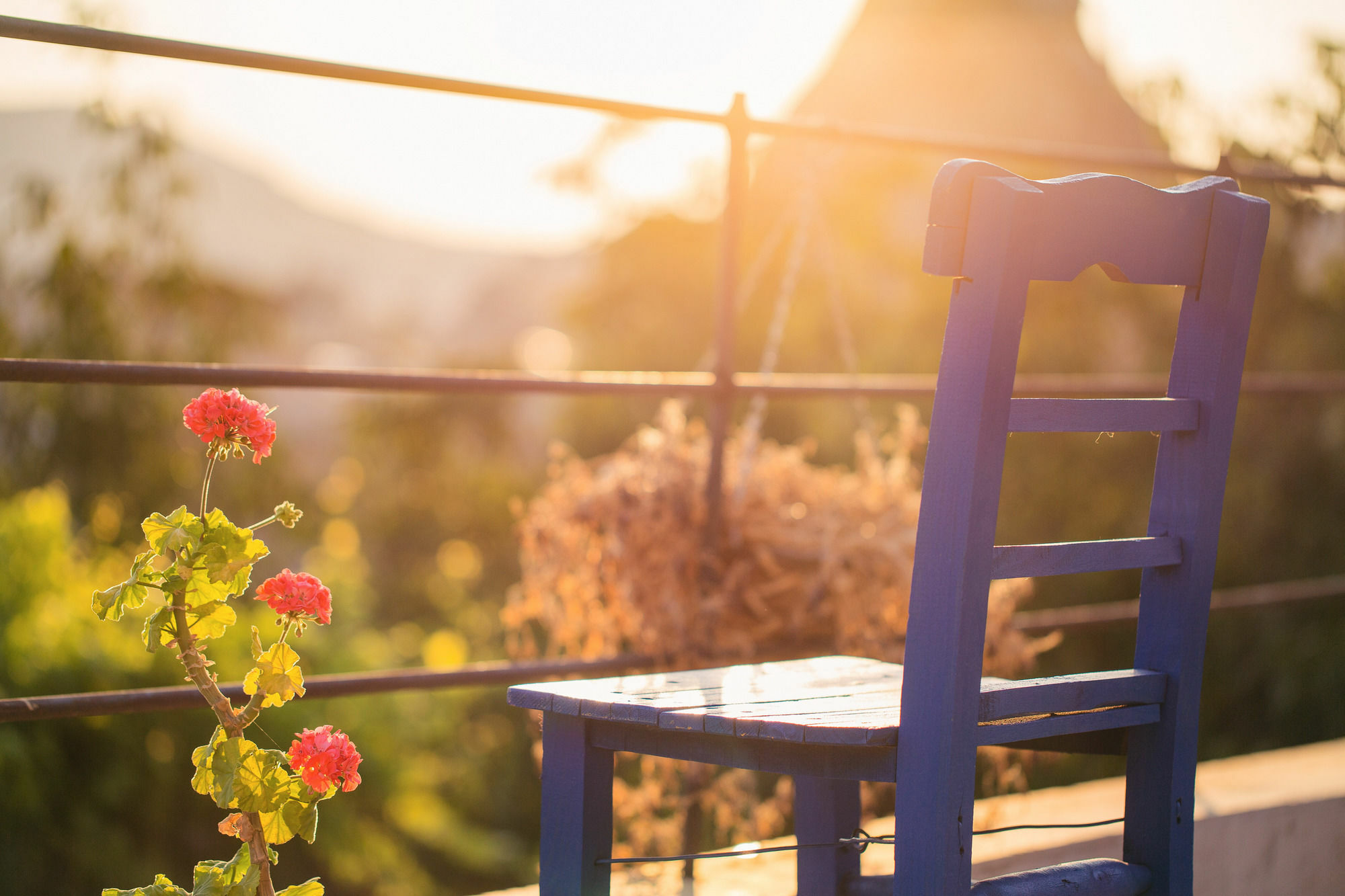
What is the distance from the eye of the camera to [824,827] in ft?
3.74

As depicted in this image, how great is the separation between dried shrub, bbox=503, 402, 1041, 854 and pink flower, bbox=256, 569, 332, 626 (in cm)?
65

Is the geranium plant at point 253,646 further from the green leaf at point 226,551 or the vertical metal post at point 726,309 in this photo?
the vertical metal post at point 726,309

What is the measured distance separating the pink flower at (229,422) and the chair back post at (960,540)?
0.50 metres

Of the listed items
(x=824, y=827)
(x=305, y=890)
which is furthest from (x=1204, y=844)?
(x=305, y=890)

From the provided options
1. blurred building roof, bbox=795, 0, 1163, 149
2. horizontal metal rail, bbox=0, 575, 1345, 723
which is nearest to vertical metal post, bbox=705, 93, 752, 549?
horizontal metal rail, bbox=0, 575, 1345, 723

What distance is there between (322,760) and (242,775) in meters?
0.06

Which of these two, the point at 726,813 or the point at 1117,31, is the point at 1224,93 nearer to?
the point at 1117,31

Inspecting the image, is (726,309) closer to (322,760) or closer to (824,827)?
(824,827)

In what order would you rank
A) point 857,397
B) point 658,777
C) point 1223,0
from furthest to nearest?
point 1223,0 < point 857,397 < point 658,777

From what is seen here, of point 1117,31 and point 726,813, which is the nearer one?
point 726,813

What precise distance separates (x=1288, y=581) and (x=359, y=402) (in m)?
12.1

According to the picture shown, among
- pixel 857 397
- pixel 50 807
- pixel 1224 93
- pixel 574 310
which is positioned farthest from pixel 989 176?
pixel 574 310

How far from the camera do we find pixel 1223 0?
4.86m

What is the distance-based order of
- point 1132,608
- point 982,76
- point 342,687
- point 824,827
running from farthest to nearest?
point 982,76 < point 1132,608 < point 342,687 < point 824,827
